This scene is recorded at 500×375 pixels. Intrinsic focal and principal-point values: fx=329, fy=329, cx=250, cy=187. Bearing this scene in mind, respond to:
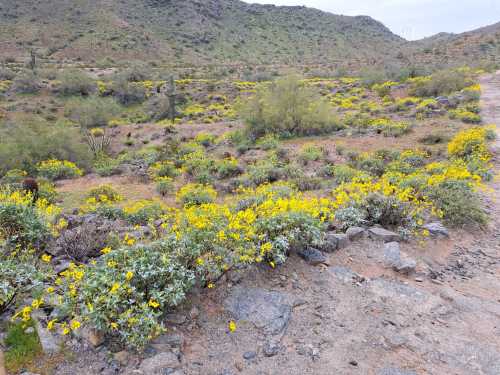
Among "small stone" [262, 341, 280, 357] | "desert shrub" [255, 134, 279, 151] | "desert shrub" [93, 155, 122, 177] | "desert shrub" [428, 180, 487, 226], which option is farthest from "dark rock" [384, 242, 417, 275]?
"desert shrub" [93, 155, 122, 177]

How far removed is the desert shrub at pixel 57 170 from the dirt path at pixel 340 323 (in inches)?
453

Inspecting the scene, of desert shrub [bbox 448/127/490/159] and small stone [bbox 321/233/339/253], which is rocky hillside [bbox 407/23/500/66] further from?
small stone [bbox 321/233/339/253]

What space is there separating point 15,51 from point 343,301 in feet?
155

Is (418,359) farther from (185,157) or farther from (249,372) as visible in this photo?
(185,157)

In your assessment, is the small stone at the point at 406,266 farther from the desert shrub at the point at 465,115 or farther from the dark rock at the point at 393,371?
the desert shrub at the point at 465,115

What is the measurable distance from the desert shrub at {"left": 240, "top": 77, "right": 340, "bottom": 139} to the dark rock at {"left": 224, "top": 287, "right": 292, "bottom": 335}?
12268 mm

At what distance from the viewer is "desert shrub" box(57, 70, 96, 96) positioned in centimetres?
2788

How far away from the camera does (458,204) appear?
5711 millimetres

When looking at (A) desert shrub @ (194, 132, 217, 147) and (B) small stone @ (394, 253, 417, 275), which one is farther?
(A) desert shrub @ (194, 132, 217, 147)

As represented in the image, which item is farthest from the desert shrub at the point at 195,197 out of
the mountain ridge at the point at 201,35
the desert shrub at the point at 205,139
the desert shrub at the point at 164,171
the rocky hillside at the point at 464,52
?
the rocky hillside at the point at 464,52

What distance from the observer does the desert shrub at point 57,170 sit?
12.5m

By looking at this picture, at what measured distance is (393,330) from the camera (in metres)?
3.29

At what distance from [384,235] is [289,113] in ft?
37.5

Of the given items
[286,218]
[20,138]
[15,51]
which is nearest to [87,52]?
[15,51]
